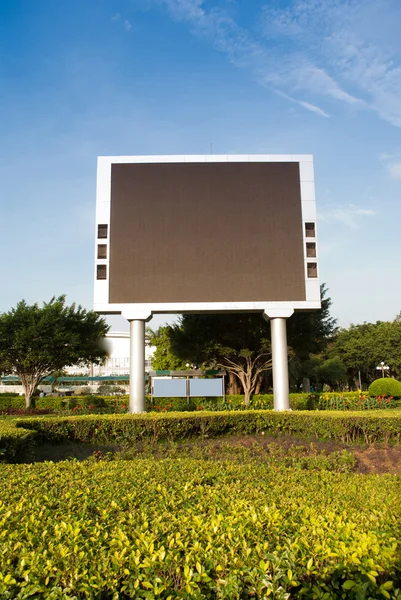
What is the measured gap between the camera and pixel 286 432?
11672 mm

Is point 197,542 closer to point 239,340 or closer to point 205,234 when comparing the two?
point 205,234

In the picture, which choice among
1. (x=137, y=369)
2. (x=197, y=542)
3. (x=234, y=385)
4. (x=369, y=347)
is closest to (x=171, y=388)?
(x=137, y=369)

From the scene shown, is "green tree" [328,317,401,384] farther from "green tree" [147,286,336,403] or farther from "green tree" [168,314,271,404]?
"green tree" [168,314,271,404]

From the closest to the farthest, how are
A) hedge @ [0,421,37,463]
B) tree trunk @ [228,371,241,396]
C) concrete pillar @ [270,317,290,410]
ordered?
hedge @ [0,421,37,463]
concrete pillar @ [270,317,290,410]
tree trunk @ [228,371,241,396]

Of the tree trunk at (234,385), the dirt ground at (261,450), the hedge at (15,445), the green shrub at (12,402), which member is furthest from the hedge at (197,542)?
the green shrub at (12,402)

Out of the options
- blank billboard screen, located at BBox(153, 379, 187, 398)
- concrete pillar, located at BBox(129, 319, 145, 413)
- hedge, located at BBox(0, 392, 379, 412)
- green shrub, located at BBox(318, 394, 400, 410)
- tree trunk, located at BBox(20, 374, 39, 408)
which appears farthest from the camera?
tree trunk, located at BBox(20, 374, 39, 408)

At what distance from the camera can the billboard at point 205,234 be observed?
16.2 metres

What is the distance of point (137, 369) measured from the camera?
1620 cm

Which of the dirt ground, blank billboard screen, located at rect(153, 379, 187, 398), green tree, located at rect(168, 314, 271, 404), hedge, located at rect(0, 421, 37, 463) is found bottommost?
the dirt ground

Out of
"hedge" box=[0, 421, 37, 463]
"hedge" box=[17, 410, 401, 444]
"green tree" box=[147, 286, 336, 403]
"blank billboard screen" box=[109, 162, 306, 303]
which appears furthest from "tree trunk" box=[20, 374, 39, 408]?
"hedge" box=[0, 421, 37, 463]

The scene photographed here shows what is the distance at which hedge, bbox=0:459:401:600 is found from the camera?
7.34ft

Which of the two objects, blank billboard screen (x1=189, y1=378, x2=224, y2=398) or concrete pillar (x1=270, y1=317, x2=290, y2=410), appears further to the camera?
blank billboard screen (x1=189, y1=378, x2=224, y2=398)

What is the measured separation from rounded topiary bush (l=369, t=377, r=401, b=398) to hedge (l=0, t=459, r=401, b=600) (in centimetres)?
1951

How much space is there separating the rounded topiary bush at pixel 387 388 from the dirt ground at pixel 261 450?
13.1 metres
